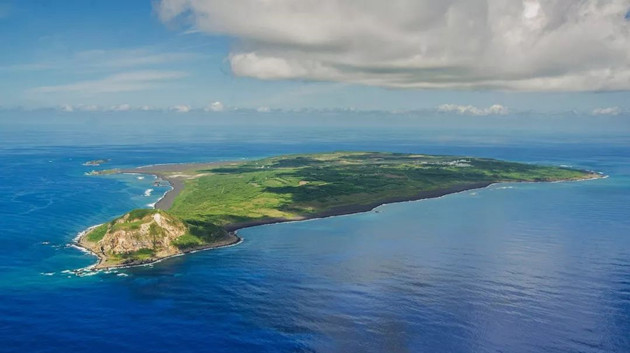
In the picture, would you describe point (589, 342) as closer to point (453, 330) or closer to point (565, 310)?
point (565, 310)

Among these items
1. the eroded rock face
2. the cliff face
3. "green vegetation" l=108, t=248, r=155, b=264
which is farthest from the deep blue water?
the eroded rock face

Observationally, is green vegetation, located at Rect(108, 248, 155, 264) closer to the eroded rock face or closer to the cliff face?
the cliff face

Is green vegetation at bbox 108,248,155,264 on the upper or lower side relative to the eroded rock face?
lower

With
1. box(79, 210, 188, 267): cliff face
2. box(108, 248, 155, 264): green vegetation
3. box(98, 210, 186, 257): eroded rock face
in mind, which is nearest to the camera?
box(108, 248, 155, 264): green vegetation

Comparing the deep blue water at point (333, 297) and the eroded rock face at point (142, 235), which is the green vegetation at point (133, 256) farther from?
the deep blue water at point (333, 297)

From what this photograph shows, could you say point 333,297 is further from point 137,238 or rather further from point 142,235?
point 137,238

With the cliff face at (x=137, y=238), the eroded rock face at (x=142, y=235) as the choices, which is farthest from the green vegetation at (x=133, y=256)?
the eroded rock face at (x=142, y=235)

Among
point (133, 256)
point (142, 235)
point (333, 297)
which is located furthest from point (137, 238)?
point (333, 297)

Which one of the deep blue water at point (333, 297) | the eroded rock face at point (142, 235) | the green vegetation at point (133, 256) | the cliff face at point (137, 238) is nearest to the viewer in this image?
the deep blue water at point (333, 297)
